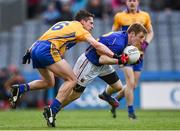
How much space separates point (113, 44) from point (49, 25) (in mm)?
12935

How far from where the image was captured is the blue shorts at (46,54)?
555 inches

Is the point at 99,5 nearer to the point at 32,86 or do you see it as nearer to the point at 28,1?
the point at 28,1

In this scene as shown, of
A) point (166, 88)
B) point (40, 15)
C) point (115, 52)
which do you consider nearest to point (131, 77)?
point (115, 52)

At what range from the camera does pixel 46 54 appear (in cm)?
1409

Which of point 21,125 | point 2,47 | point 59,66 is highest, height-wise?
point 2,47

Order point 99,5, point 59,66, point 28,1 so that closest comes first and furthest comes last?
point 59,66 < point 99,5 < point 28,1

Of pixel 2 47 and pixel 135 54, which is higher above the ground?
pixel 2 47

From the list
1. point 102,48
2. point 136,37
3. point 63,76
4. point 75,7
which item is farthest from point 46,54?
point 75,7

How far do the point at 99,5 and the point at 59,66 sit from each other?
13195 millimetres

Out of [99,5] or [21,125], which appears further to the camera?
[99,5]

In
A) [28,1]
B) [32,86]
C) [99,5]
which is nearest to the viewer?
[32,86]

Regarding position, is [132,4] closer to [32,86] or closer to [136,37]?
[136,37]

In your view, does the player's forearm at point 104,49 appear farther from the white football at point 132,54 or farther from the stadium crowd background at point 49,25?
the stadium crowd background at point 49,25

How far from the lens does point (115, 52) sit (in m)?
14.9
